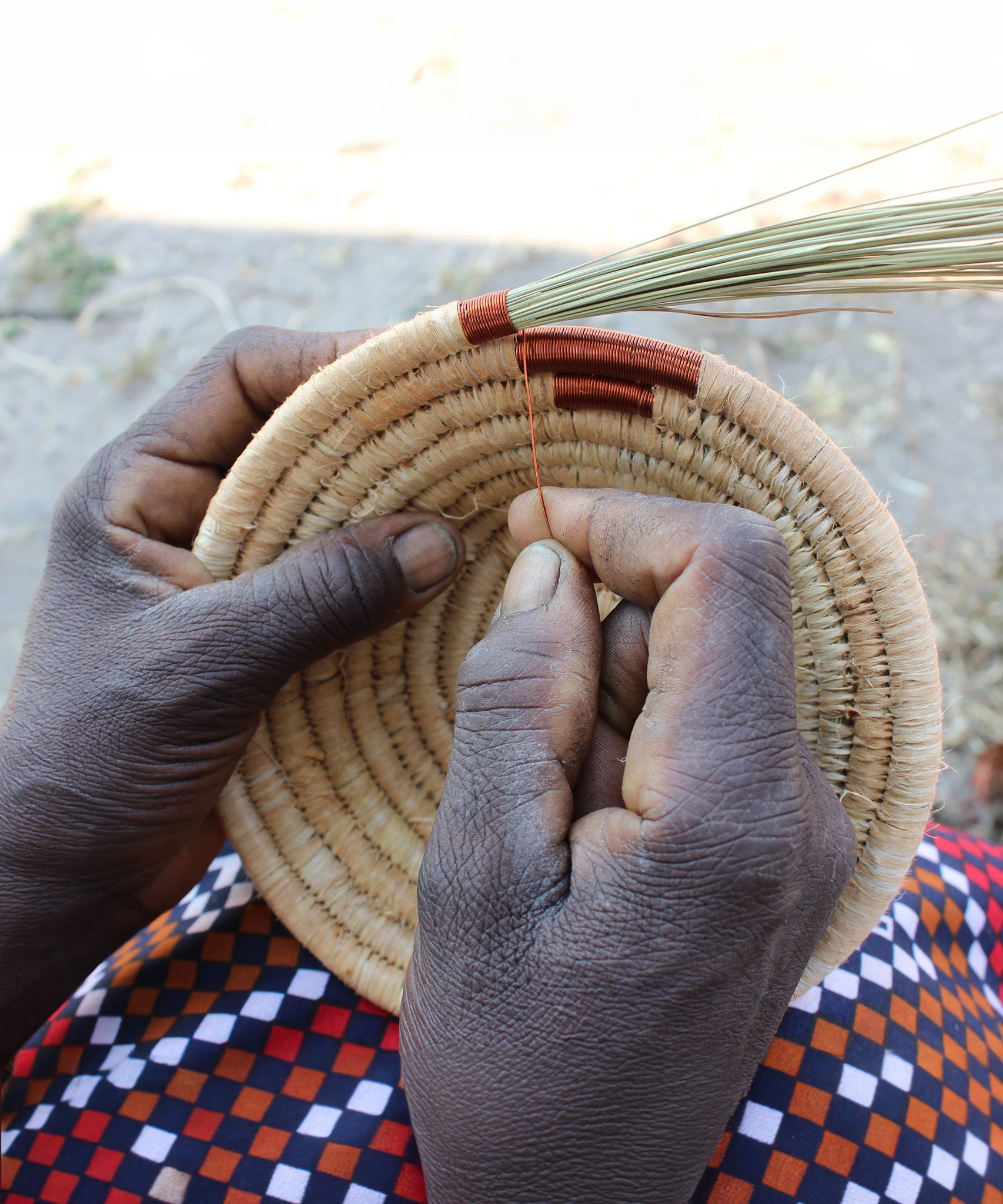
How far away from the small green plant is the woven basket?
2.24 m

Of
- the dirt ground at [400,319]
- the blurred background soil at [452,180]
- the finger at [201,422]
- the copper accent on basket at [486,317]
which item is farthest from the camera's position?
the blurred background soil at [452,180]

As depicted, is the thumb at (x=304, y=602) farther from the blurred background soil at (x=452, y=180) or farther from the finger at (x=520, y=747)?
the blurred background soil at (x=452, y=180)

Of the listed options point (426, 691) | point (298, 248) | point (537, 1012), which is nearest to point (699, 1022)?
point (537, 1012)

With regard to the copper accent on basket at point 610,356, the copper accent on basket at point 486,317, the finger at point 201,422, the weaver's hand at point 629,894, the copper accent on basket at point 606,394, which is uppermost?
the copper accent on basket at point 486,317

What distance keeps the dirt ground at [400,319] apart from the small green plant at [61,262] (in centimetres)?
2

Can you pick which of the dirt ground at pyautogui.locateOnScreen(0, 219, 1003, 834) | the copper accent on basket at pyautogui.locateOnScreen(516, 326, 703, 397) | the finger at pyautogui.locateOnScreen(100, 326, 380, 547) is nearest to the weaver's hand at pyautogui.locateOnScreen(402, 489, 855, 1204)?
the copper accent on basket at pyautogui.locateOnScreen(516, 326, 703, 397)

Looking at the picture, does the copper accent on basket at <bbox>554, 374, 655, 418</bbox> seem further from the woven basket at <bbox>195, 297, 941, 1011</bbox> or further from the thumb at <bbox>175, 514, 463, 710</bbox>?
the thumb at <bbox>175, 514, 463, 710</bbox>

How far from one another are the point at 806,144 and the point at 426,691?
2.46m

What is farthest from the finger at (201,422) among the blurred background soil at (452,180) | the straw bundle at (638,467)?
the blurred background soil at (452,180)

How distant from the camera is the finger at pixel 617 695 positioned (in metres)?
0.75

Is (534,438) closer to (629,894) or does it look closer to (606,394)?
(606,394)

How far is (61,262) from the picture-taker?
2777 millimetres

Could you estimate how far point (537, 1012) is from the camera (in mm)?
646

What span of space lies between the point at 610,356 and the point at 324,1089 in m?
0.80
